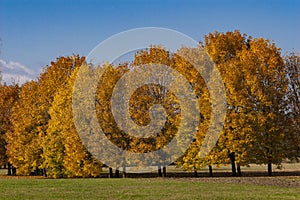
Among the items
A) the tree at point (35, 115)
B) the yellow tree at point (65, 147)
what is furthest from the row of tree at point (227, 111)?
the tree at point (35, 115)

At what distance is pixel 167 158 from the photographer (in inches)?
1612

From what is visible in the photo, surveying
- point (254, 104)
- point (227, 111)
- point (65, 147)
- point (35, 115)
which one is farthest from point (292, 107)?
point (35, 115)

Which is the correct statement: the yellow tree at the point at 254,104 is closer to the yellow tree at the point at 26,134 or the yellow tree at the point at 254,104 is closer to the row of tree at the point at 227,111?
the row of tree at the point at 227,111

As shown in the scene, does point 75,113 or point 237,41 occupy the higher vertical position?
point 237,41

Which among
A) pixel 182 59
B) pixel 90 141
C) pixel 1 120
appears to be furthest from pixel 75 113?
pixel 1 120

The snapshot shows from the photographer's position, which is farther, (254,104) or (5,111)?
(5,111)

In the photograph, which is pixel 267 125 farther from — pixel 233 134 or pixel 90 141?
pixel 90 141

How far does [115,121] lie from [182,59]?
7623 mm

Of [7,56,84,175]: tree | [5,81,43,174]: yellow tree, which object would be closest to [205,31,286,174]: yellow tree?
[7,56,84,175]: tree

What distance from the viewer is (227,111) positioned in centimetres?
3884

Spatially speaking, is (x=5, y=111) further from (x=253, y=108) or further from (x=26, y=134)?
(x=253, y=108)

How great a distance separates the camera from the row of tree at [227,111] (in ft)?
127

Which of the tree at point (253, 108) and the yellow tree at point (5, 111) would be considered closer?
the tree at point (253, 108)

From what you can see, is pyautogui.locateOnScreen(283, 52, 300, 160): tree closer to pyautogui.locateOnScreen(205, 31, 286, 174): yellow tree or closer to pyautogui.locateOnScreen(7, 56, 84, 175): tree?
pyautogui.locateOnScreen(205, 31, 286, 174): yellow tree
